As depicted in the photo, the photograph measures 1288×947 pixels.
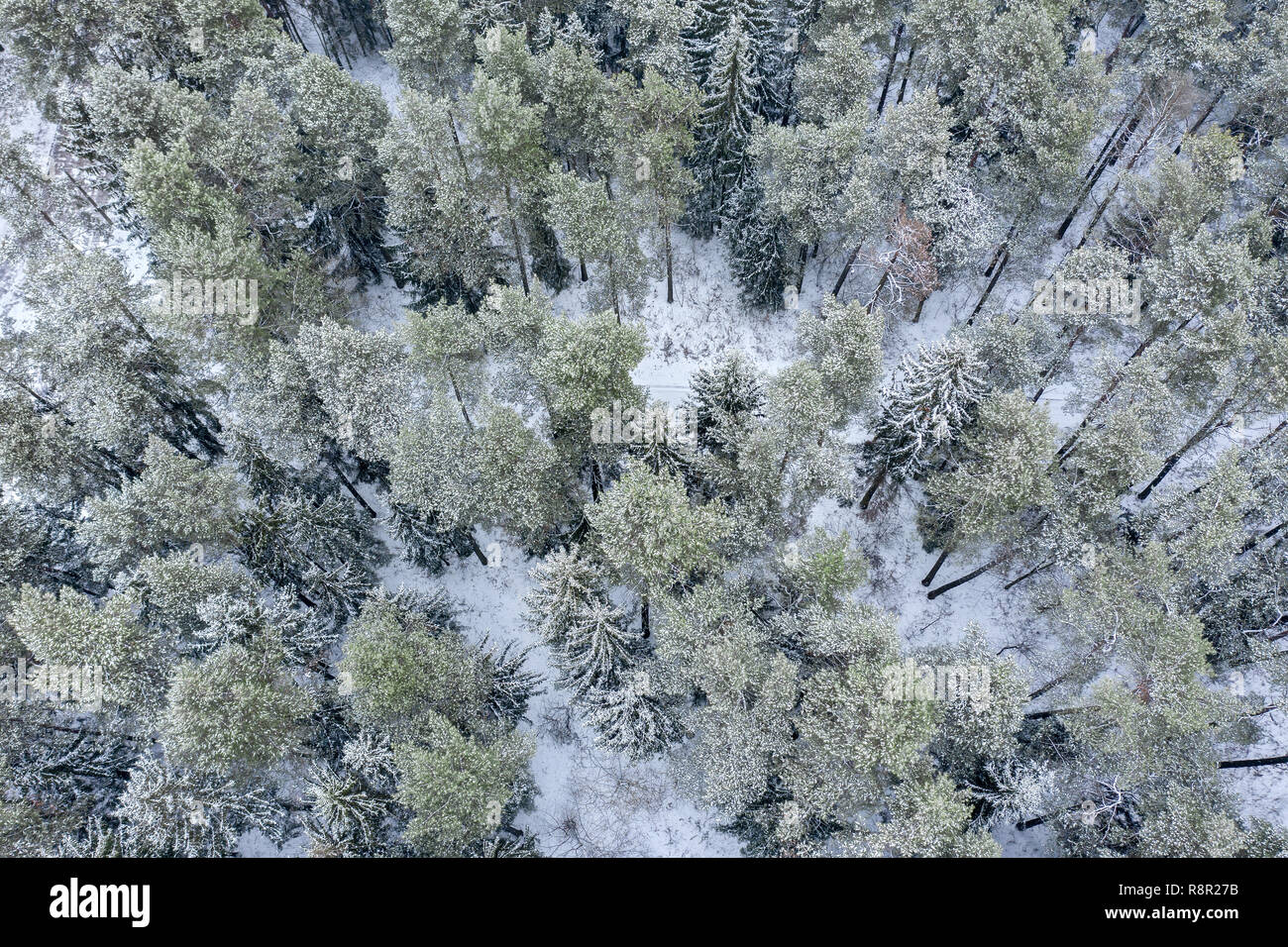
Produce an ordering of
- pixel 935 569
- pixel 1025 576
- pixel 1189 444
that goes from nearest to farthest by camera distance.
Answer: pixel 1189 444
pixel 1025 576
pixel 935 569

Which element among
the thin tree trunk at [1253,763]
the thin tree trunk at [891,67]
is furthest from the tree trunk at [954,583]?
the thin tree trunk at [891,67]

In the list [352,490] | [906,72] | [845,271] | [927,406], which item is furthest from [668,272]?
[352,490]

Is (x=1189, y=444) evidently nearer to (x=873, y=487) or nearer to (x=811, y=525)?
(x=873, y=487)

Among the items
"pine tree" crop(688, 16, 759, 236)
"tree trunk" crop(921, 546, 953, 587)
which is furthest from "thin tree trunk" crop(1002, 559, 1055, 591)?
"pine tree" crop(688, 16, 759, 236)

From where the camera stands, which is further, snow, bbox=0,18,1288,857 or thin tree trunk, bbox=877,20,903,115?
thin tree trunk, bbox=877,20,903,115

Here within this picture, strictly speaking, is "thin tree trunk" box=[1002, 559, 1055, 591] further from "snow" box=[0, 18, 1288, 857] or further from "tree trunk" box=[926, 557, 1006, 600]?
"tree trunk" box=[926, 557, 1006, 600]

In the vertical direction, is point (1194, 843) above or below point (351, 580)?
below

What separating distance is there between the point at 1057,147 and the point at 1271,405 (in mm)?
13322

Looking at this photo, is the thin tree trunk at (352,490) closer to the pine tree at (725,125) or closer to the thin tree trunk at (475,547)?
the thin tree trunk at (475,547)

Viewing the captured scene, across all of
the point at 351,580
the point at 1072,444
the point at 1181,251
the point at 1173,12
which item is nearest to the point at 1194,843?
the point at 1072,444

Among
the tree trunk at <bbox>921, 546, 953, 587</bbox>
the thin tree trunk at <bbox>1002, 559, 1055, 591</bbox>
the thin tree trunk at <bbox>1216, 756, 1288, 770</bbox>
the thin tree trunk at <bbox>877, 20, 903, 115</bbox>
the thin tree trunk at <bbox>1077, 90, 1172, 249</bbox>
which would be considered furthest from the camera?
the thin tree trunk at <bbox>877, 20, 903, 115</bbox>

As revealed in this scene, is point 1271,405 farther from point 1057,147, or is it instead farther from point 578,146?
point 578,146

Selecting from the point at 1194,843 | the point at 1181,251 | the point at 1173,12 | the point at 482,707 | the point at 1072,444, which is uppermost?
the point at 1173,12

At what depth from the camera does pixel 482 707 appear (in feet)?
90.8
